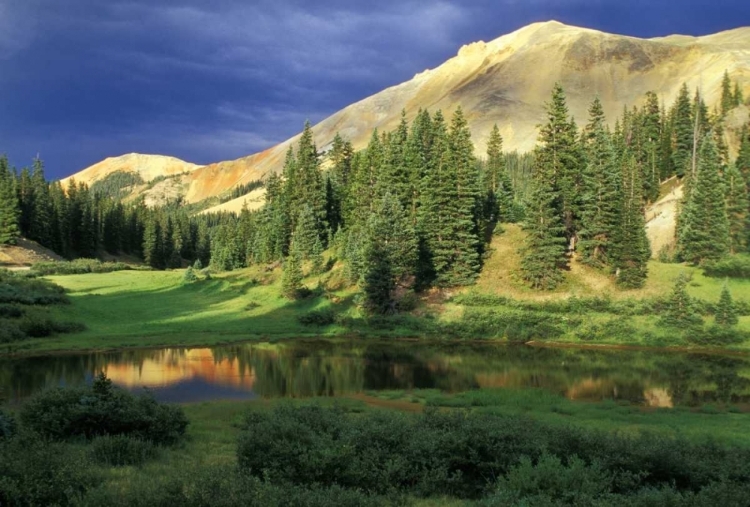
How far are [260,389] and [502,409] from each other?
1417 centimetres

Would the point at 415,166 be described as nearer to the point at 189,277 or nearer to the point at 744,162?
the point at 189,277

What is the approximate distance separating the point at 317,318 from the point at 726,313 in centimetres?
3820

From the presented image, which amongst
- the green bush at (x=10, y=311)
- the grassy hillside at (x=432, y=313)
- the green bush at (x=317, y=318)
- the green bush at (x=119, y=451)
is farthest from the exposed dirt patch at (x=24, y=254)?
the green bush at (x=119, y=451)

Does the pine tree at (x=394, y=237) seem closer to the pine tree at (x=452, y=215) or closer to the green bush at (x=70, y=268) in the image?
the pine tree at (x=452, y=215)

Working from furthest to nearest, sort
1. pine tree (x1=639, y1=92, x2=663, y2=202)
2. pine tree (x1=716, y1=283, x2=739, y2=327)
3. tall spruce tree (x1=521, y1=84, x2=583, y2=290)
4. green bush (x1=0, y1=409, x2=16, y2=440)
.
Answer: pine tree (x1=639, y1=92, x2=663, y2=202), tall spruce tree (x1=521, y1=84, x2=583, y2=290), pine tree (x1=716, y1=283, x2=739, y2=327), green bush (x1=0, y1=409, x2=16, y2=440)

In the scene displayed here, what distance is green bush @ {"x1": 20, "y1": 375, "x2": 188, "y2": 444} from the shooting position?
599 inches

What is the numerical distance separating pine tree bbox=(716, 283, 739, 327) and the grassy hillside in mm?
1827

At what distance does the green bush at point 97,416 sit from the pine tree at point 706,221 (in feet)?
216

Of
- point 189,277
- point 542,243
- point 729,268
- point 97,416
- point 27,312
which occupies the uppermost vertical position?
point 542,243

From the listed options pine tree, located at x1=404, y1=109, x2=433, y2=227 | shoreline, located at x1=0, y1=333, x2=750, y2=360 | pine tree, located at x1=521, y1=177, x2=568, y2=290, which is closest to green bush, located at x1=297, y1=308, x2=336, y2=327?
shoreline, located at x1=0, y1=333, x2=750, y2=360

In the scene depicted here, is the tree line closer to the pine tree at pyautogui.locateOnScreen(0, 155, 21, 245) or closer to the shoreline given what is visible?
the pine tree at pyautogui.locateOnScreen(0, 155, 21, 245)

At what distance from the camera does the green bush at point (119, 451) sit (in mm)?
13070

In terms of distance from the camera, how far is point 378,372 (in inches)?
1484

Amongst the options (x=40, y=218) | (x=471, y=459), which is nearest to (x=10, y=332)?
(x=471, y=459)
